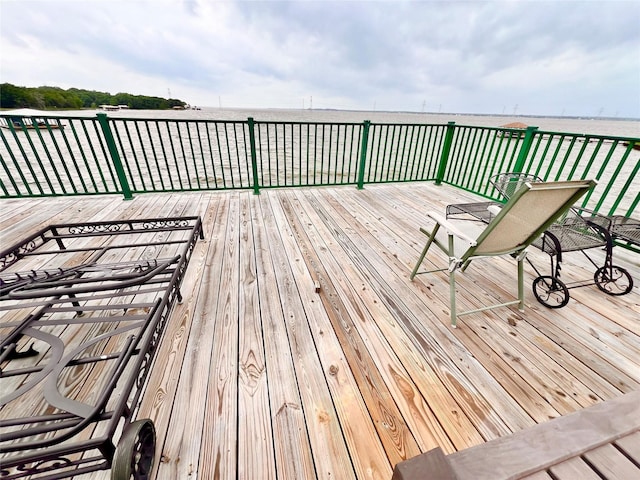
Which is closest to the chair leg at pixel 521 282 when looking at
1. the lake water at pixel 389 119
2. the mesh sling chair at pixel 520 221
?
the mesh sling chair at pixel 520 221

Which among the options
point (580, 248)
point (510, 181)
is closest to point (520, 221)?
point (580, 248)

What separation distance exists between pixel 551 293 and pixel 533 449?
5.36 feet

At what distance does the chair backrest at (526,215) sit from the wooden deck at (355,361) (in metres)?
0.48

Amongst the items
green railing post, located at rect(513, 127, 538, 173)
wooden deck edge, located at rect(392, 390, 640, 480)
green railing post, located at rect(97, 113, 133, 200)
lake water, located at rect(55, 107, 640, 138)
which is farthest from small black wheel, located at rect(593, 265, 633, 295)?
lake water, located at rect(55, 107, 640, 138)

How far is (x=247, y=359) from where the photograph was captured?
1308mm

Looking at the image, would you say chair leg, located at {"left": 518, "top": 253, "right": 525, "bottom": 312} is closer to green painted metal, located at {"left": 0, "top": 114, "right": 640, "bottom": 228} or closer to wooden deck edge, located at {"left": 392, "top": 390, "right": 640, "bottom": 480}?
wooden deck edge, located at {"left": 392, "top": 390, "right": 640, "bottom": 480}

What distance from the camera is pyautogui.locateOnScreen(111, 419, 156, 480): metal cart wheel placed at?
70 cm

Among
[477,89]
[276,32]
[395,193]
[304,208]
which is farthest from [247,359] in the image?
[477,89]

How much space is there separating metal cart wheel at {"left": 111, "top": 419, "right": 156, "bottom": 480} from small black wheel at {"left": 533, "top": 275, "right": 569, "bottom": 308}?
7.66 ft

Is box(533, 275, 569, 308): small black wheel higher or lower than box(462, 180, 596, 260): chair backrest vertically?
lower

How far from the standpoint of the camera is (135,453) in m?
0.77

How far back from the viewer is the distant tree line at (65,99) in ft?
91.6

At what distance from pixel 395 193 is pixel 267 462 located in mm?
3901

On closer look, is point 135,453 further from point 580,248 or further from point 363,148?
point 363,148
